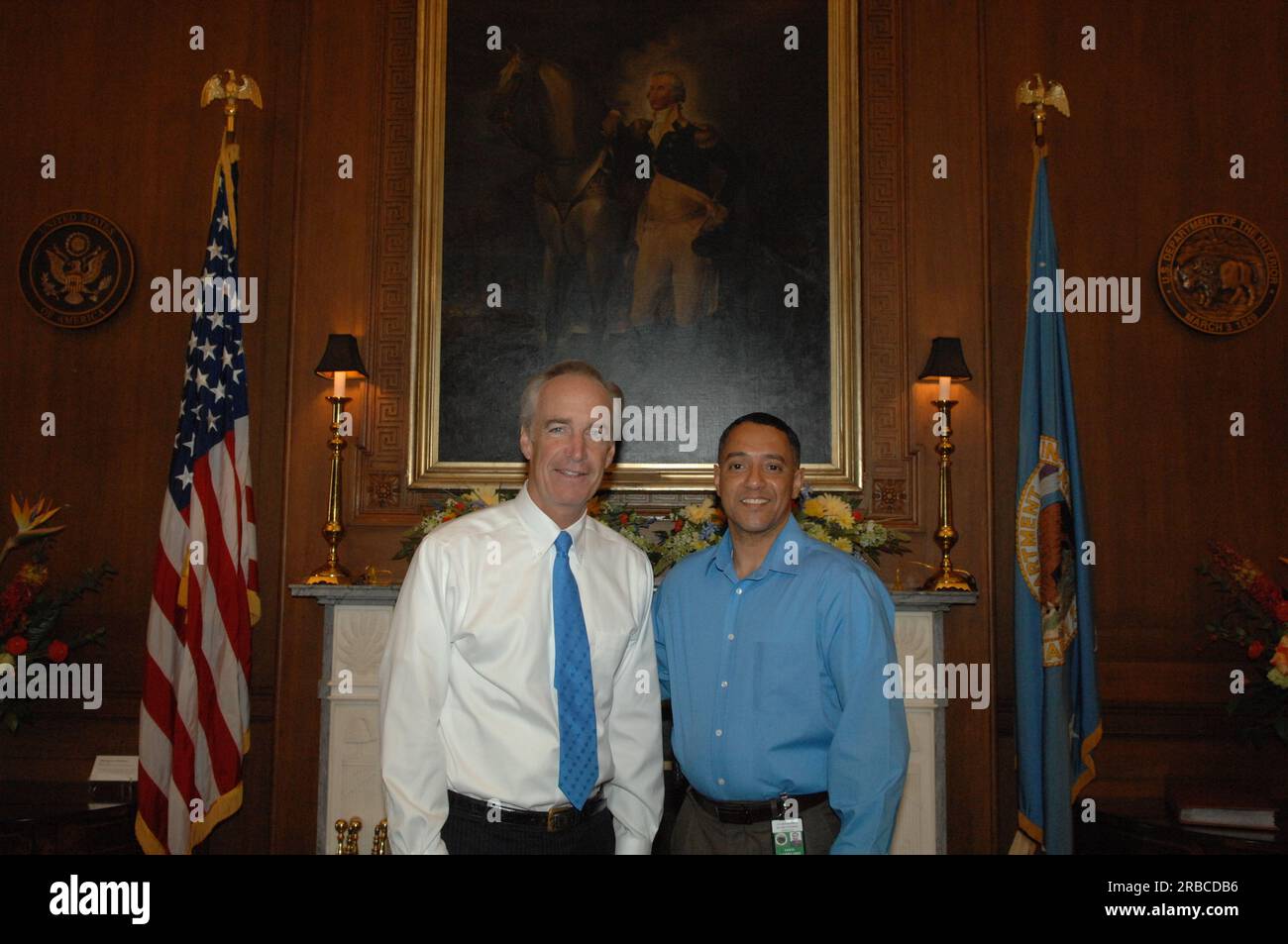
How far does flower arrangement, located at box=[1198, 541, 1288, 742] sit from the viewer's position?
4.61 metres

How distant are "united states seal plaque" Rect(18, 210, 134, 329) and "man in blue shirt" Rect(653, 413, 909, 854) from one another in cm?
429

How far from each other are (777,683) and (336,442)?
2.94 metres

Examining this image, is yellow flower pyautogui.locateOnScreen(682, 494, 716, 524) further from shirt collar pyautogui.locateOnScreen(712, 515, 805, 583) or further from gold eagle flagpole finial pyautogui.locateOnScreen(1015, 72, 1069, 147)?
gold eagle flagpole finial pyautogui.locateOnScreen(1015, 72, 1069, 147)

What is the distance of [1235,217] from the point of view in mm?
5395

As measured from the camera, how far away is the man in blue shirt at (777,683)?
2432mm

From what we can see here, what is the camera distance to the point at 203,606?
4.67 metres

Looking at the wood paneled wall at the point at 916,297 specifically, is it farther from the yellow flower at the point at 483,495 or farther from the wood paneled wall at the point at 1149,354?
the yellow flower at the point at 483,495

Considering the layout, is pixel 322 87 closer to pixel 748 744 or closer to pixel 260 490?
pixel 260 490

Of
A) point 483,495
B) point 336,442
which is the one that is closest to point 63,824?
point 336,442

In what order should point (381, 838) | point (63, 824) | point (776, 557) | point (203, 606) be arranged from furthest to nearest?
1. point (203, 606)
2. point (63, 824)
3. point (776, 557)
4. point (381, 838)

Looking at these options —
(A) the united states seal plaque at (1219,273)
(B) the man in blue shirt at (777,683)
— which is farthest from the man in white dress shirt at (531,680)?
(A) the united states seal plaque at (1219,273)

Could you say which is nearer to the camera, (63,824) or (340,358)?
(63,824)

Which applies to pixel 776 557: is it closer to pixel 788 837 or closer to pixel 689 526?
pixel 788 837
